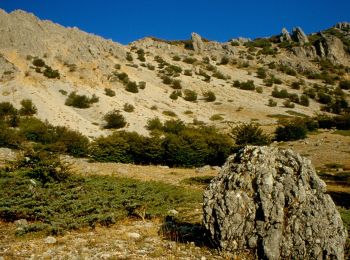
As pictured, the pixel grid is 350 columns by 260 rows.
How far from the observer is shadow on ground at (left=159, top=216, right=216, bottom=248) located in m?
9.24

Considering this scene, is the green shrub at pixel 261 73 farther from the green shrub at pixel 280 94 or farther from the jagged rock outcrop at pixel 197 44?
the jagged rock outcrop at pixel 197 44

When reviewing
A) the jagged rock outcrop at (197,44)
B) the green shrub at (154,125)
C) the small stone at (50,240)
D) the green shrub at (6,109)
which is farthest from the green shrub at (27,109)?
the jagged rock outcrop at (197,44)

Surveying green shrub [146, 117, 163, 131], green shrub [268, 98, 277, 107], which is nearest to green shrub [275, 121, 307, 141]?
green shrub [146, 117, 163, 131]

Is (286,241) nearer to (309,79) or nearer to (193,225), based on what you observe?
(193,225)

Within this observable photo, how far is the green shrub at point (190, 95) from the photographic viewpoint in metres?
57.3

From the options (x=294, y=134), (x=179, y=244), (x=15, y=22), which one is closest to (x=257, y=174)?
(x=179, y=244)

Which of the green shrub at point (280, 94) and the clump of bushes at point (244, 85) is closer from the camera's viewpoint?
the green shrub at point (280, 94)

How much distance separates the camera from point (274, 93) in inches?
2522

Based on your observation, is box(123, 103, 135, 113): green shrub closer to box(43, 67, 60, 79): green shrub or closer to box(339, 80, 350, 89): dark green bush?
box(43, 67, 60, 79): green shrub

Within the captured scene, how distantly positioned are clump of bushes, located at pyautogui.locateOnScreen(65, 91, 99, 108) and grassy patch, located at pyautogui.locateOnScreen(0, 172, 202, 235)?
29.4 meters

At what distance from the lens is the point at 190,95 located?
5809 centimetres

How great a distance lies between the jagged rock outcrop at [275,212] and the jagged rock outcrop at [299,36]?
10497cm

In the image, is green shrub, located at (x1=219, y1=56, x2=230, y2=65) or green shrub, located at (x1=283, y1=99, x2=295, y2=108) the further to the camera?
→ green shrub, located at (x1=219, y1=56, x2=230, y2=65)

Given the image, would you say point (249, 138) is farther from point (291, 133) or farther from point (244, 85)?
point (244, 85)
